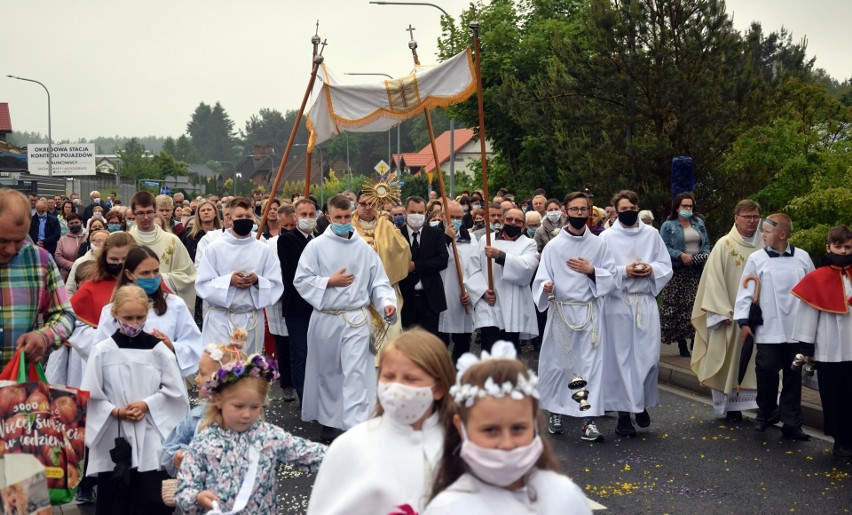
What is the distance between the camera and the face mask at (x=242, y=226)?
34.3ft

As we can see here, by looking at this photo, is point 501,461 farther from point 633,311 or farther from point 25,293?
point 633,311

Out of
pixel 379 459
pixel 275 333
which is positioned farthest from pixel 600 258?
pixel 379 459

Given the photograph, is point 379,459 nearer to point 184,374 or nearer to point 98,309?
point 184,374

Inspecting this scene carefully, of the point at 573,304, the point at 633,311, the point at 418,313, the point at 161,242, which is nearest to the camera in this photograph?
the point at 573,304

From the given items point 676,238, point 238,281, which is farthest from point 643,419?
point 676,238

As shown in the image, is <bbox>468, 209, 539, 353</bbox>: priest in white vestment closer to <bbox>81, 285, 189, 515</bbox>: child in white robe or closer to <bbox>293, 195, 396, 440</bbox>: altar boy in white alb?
<bbox>293, 195, 396, 440</bbox>: altar boy in white alb

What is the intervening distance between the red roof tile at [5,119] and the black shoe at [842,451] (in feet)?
320

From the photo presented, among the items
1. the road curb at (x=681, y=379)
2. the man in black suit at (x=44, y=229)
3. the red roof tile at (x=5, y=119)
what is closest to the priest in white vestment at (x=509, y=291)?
the road curb at (x=681, y=379)

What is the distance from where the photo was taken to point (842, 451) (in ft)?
30.0

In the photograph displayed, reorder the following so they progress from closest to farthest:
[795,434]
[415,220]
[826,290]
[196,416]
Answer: [196,416] → [826,290] → [795,434] → [415,220]

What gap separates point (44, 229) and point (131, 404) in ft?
56.7

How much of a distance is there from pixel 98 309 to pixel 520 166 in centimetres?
2879

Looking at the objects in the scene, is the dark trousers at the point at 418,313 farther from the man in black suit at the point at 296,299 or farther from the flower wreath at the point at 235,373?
the flower wreath at the point at 235,373

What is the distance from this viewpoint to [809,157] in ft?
44.9
